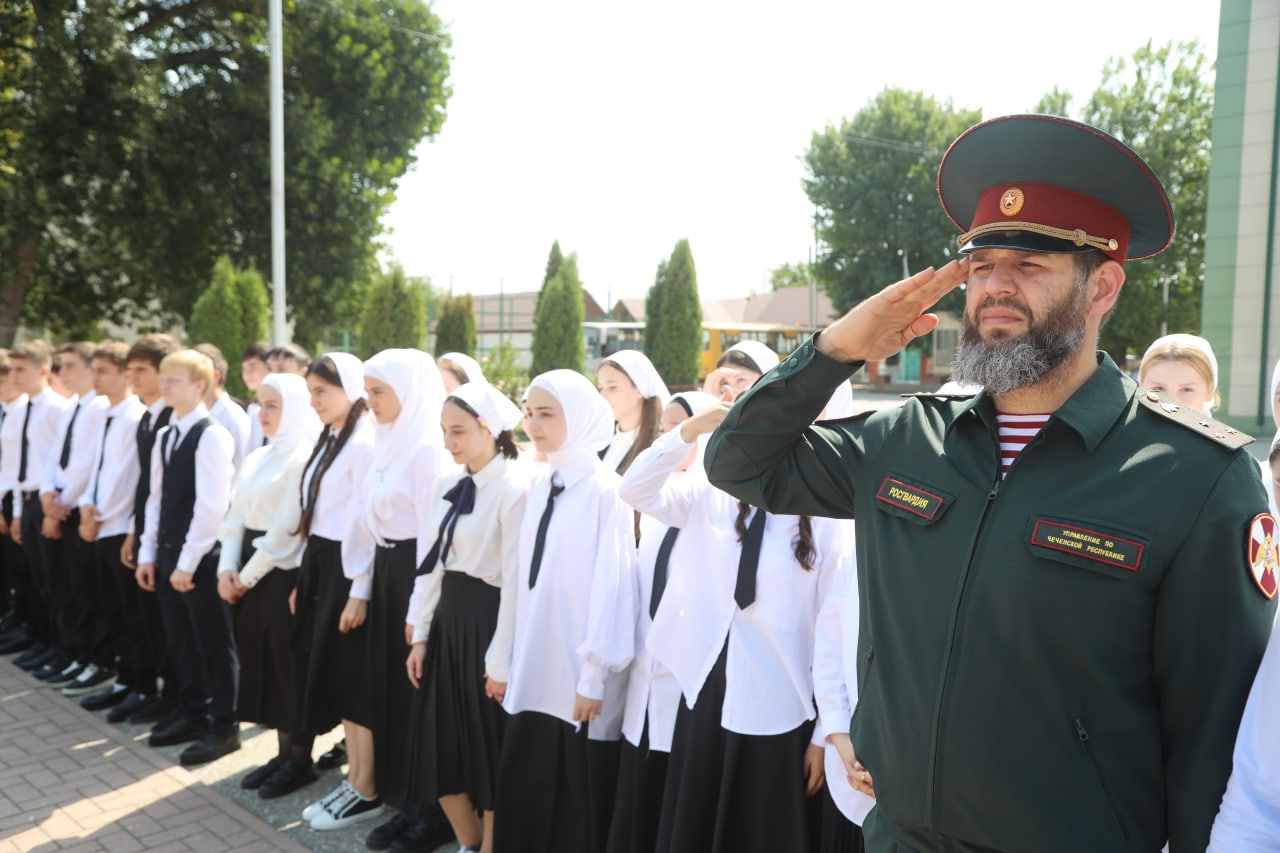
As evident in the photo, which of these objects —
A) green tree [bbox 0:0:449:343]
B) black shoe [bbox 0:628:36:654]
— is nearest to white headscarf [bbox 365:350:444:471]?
black shoe [bbox 0:628:36:654]

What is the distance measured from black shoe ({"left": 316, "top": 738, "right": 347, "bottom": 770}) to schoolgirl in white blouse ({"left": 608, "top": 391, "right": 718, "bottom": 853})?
7.35ft

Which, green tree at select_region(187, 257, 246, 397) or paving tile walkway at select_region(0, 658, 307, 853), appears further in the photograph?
green tree at select_region(187, 257, 246, 397)

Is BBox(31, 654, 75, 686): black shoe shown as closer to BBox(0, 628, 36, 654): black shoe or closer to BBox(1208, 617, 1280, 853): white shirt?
BBox(0, 628, 36, 654): black shoe

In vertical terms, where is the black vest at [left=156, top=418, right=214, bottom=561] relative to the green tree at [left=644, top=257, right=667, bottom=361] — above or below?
below

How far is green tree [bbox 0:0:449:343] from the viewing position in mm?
15781

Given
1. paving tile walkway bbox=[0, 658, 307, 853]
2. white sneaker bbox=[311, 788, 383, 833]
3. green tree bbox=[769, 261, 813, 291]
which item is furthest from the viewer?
green tree bbox=[769, 261, 813, 291]

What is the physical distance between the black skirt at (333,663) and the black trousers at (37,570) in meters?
3.57

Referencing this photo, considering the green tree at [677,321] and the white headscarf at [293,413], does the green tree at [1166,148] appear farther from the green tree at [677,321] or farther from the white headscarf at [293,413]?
the white headscarf at [293,413]

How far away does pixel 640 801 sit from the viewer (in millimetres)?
3496

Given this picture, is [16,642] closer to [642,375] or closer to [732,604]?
[642,375]

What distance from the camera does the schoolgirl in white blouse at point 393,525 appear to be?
4.54 metres

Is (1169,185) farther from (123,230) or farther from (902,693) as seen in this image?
(902,693)

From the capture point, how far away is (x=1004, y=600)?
174cm

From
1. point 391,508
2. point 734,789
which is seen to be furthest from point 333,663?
point 734,789
